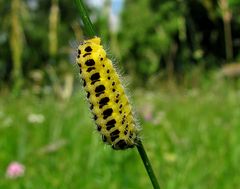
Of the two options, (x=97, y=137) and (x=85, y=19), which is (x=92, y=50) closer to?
(x=85, y=19)

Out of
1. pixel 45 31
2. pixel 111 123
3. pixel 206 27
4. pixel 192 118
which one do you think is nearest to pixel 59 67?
pixel 192 118

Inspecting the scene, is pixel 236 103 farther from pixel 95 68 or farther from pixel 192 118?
pixel 95 68

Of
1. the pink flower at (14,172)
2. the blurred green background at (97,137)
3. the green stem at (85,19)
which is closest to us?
the green stem at (85,19)

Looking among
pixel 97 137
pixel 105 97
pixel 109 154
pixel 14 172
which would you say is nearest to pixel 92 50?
pixel 105 97

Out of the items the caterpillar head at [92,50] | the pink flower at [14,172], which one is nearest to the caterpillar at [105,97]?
the caterpillar head at [92,50]

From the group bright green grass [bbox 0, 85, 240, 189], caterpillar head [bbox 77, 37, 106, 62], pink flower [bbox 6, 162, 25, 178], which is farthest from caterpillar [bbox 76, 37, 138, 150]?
pink flower [bbox 6, 162, 25, 178]

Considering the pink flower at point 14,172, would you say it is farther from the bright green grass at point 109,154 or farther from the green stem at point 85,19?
the green stem at point 85,19
